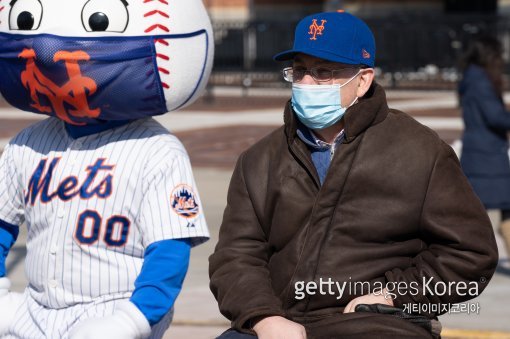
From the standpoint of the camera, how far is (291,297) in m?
4.01

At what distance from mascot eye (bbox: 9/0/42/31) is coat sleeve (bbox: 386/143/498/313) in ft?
4.65

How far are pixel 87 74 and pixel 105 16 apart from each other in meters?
0.21

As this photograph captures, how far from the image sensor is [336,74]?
410 centimetres

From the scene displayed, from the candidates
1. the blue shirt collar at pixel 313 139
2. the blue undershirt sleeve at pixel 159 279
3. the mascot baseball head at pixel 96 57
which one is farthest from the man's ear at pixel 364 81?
the blue undershirt sleeve at pixel 159 279

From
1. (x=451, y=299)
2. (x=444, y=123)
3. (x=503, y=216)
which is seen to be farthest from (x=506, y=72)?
(x=451, y=299)

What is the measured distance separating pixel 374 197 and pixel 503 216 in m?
5.91

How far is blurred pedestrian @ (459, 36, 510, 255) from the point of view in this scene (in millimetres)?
9195

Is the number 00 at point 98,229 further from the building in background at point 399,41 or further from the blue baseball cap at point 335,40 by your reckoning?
the building in background at point 399,41

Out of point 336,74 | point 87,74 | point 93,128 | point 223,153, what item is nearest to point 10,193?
point 93,128

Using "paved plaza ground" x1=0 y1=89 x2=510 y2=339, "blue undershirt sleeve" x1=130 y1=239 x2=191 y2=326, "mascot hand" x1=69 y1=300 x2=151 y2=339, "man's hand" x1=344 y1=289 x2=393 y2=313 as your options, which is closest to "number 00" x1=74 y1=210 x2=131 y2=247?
"blue undershirt sleeve" x1=130 y1=239 x2=191 y2=326

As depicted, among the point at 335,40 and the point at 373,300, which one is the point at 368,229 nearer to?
the point at 373,300

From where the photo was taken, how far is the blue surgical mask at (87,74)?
413cm

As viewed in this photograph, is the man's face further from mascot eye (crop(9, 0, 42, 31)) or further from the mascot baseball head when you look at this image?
mascot eye (crop(9, 0, 42, 31))

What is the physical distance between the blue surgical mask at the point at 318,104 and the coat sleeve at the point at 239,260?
10.8 inches
